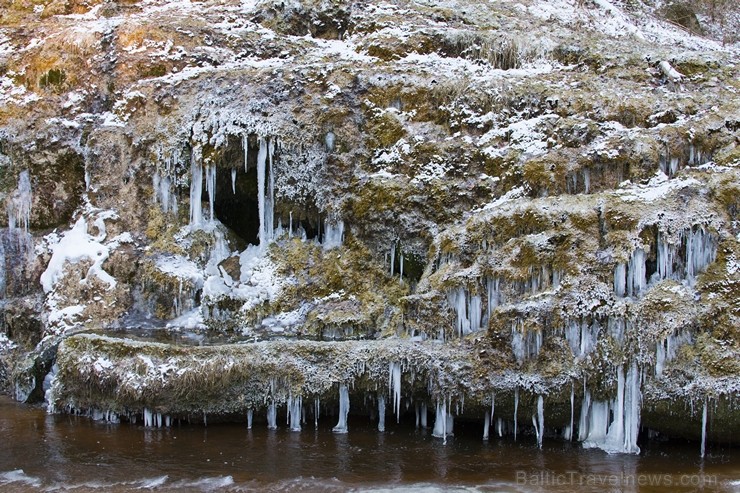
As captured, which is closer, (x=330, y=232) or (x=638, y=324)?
(x=638, y=324)

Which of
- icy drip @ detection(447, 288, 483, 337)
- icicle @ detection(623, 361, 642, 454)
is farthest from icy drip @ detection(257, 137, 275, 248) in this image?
icicle @ detection(623, 361, 642, 454)

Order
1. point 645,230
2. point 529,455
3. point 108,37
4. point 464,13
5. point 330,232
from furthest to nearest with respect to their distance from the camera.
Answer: point 464,13, point 108,37, point 330,232, point 645,230, point 529,455

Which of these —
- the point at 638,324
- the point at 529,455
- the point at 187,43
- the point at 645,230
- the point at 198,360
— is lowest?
the point at 529,455

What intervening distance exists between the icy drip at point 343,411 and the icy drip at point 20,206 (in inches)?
317

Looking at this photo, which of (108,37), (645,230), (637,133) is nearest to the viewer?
(645,230)

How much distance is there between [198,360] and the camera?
1038 cm

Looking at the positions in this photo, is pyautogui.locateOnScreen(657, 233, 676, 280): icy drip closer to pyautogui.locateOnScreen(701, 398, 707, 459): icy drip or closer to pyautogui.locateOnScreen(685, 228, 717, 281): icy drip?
pyautogui.locateOnScreen(685, 228, 717, 281): icy drip

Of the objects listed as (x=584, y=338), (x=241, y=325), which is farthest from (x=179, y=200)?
(x=584, y=338)

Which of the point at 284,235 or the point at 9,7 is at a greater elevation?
the point at 9,7

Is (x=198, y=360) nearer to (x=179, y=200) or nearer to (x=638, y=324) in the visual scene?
(x=179, y=200)

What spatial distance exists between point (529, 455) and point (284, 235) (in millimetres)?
6850

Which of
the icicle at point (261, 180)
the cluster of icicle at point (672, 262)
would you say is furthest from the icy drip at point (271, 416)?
the cluster of icicle at point (672, 262)

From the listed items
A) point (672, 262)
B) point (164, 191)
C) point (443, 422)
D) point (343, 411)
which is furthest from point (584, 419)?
point (164, 191)

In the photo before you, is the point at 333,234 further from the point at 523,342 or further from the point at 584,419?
the point at 584,419
